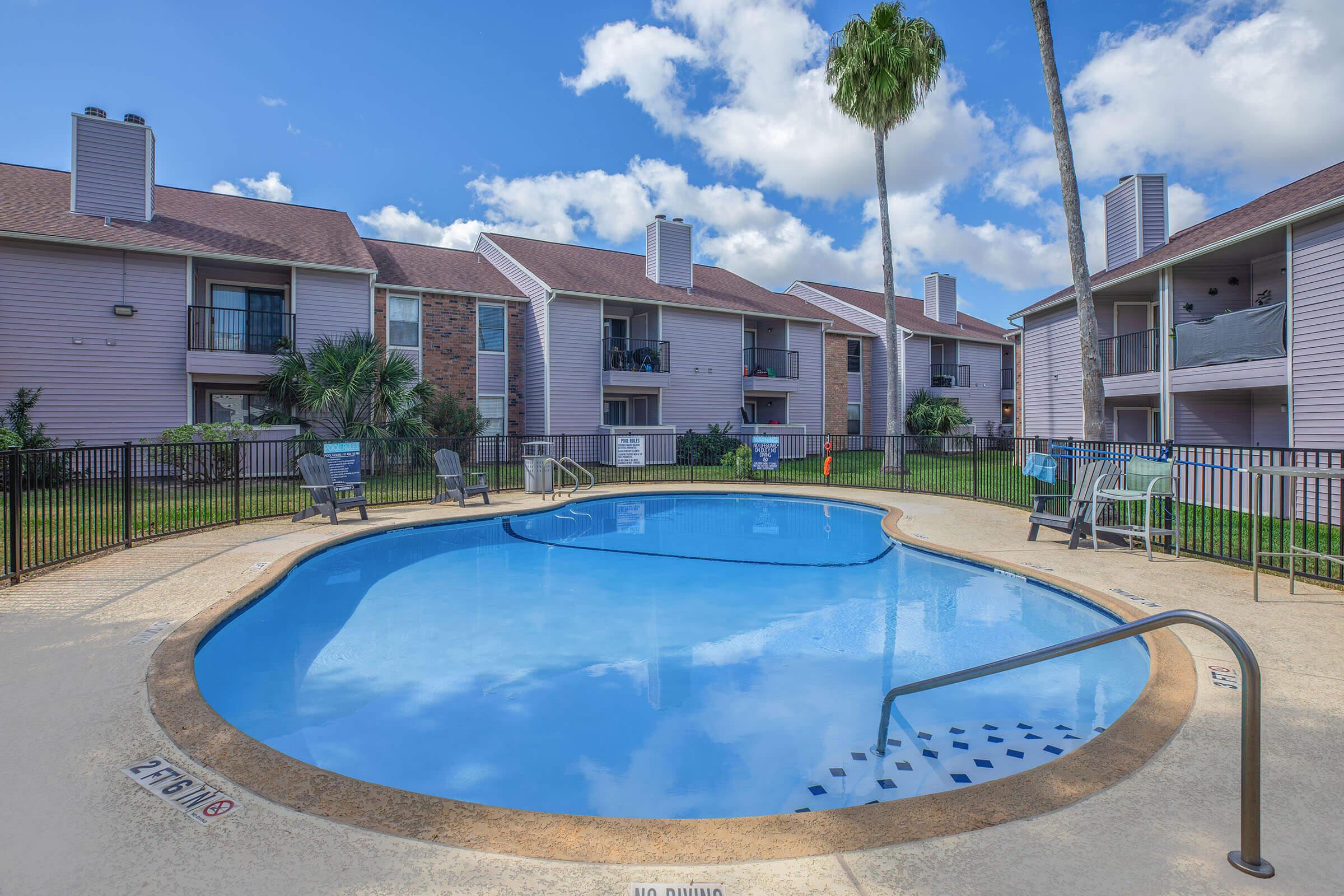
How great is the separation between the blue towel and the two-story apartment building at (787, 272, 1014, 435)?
20034 millimetres

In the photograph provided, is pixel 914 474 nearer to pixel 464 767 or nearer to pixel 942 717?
pixel 942 717

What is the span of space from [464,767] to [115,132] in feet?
68.1

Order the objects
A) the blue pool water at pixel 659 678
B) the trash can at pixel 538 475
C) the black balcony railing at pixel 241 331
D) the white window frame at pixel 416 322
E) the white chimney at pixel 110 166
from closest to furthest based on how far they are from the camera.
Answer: the blue pool water at pixel 659 678, the trash can at pixel 538 475, the white chimney at pixel 110 166, the black balcony railing at pixel 241 331, the white window frame at pixel 416 322

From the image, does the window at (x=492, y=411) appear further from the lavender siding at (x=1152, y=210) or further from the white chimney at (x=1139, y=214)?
the lavender siding at (x=1152, y=210)

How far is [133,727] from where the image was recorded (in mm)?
3420

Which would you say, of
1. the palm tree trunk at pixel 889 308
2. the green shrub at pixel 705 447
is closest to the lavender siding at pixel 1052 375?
the palm tree trunk at pixel 889 308

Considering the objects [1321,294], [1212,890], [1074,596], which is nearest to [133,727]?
[1212,890]

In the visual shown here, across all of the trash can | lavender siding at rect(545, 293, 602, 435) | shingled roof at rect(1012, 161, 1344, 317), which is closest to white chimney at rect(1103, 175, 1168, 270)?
shingled roof at rect(1012, 161, 1344, 317)

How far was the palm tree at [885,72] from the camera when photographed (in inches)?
770

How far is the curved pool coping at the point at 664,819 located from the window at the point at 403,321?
1865 cm

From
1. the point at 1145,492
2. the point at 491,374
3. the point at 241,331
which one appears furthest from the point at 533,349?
the point at 1145,492

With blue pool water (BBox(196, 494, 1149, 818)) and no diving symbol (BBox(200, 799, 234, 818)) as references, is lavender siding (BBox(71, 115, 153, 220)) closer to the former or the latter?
blue pool water (BBox(196, 494, 1149, 818))

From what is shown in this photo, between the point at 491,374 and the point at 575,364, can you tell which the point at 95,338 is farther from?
the point at 575,364

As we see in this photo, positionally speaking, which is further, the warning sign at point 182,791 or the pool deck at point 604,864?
the warning sign at point 182,791
